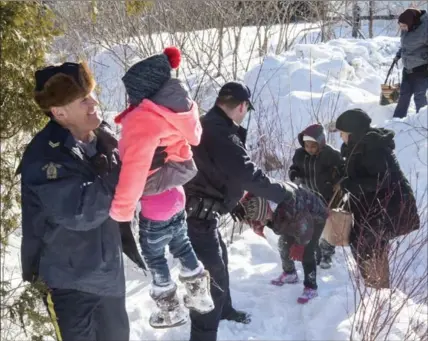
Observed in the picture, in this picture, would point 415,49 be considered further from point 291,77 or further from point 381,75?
point 381,75

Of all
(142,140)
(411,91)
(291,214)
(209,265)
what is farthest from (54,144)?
(411,91)

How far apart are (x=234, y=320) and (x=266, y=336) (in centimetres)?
28

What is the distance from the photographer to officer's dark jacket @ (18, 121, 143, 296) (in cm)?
223

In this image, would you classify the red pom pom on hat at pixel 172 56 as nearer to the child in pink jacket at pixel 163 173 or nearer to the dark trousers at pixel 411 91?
the child in pink jacket at pixel 163 173

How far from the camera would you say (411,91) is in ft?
28.1

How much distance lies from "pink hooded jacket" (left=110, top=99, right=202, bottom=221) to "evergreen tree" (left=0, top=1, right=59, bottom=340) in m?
0.59

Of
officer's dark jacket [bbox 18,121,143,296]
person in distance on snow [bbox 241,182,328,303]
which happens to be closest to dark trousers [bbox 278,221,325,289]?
person in distance on snow [bbox 241,182,328,303]

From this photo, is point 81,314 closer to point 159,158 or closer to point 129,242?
point 129,242

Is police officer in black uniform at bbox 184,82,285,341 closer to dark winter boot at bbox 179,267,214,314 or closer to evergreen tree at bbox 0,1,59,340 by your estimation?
dark winter boot at bbox 179,267,214,314

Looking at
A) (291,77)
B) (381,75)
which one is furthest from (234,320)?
(381,75)

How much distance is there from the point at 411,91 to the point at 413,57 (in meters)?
0.65

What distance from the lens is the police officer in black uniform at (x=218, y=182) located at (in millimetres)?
3176

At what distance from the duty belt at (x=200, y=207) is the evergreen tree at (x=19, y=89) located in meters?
0.95

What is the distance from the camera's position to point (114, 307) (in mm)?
2600
